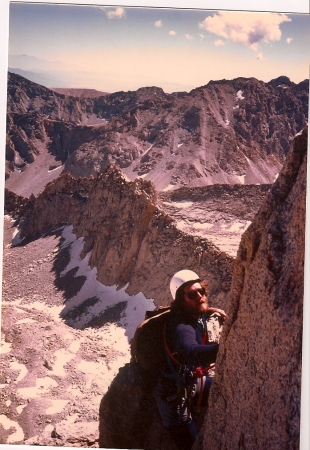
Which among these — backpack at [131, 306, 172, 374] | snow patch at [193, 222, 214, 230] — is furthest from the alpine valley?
backpack at [131, 306, 172, 374]

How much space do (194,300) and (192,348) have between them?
0.51m

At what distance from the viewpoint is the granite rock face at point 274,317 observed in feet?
10.6

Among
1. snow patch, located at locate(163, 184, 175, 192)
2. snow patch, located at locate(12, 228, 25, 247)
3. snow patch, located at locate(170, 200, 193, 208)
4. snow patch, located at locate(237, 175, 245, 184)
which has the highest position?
snow patch, located at locate(237, 175, 245, 184)

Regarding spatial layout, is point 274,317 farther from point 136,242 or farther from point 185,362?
point 136,242

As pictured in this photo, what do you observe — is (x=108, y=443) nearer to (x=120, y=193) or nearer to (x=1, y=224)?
(x=1, y=224)

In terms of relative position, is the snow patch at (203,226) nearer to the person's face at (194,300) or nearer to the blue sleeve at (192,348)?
the person's face at (194,300)

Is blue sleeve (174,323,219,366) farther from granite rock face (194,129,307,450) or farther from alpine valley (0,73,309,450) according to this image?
granite rock face (194,129,307,450)

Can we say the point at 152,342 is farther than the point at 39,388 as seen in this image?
No

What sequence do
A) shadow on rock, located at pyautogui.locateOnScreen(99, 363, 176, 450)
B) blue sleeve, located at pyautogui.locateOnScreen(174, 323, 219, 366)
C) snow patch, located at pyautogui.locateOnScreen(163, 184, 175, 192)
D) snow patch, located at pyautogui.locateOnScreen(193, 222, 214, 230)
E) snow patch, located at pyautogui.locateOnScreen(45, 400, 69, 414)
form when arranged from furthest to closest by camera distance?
→ snow patch, located at pyautogui.locateOnScreen(163, 184, 175, 192) < snow patch, located at pyautogui.locateOnScreen(193, 222, 214, 230) < snow patch, located at pyautogui.locateOnScreen(45, 400, 69, 414) < shadow on rock, located at pyautogui.locateOnScreen(99, 363, 176, 450) < blue sleeve, located at pyautogui.locateOnScreen(174, 323, 219, 366)

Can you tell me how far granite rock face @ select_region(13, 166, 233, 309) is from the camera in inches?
357

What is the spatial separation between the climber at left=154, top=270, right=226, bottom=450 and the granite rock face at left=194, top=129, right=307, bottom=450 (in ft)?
1.44

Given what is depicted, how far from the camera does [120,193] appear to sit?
1251cm

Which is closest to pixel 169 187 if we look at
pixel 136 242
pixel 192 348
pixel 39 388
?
pixel 136 242

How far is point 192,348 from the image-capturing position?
372 centimetres
